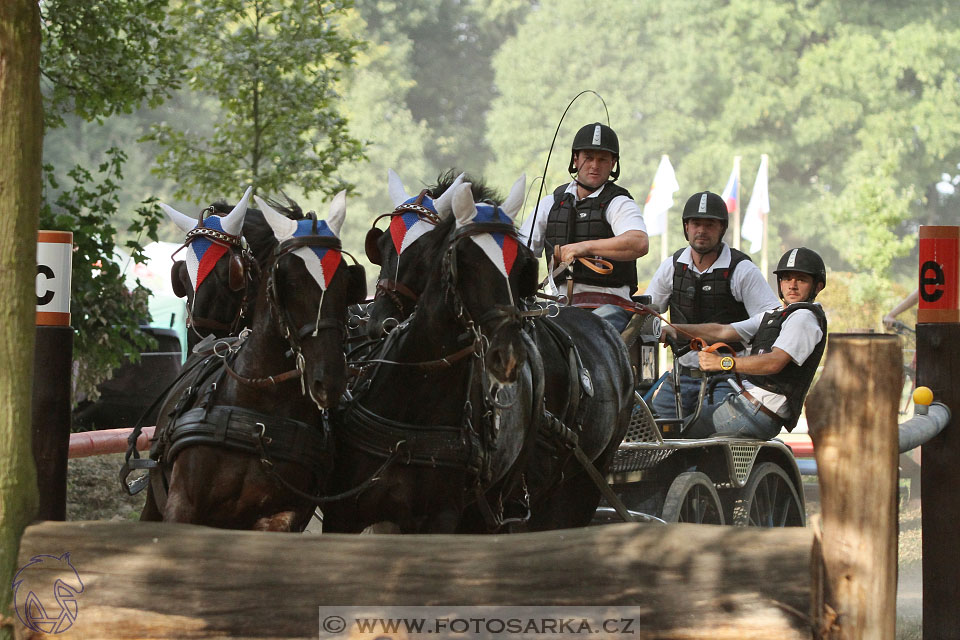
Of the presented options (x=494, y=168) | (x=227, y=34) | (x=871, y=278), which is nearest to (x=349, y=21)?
(x=494, y=168)

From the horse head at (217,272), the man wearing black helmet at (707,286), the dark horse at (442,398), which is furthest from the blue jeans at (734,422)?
the horse head at (217,272)

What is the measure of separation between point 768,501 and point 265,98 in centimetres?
749

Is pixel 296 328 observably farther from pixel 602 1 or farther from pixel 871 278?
pixel 602 1

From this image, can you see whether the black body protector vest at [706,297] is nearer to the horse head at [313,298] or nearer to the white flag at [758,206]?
the horse head at [313,298]

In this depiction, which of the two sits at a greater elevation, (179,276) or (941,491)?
(179,276)

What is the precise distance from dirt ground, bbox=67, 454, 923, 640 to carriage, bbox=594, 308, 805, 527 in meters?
0.94

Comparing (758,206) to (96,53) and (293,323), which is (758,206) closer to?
(96,53)

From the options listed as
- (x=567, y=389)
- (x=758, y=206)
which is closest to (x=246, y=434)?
(x=567, y=389)

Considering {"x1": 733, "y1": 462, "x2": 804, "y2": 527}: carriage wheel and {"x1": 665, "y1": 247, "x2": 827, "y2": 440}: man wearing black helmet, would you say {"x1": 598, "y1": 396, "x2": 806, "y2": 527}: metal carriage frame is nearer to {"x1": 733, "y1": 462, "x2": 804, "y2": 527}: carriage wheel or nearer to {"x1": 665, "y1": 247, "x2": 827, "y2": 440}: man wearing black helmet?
{"x1": 733, "y1": 462, "x2": 804, "y2": 527}: carriage wheel

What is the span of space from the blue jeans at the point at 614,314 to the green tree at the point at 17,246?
11.1 ft

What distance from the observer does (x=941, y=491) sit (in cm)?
450

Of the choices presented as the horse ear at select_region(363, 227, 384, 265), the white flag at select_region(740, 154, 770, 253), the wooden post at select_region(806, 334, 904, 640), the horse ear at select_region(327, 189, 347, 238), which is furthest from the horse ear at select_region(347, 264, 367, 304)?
the white flag at select_region(740, 154, 770, 253)

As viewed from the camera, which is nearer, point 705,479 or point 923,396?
point 923,396

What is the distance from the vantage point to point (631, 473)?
596 centimetres
